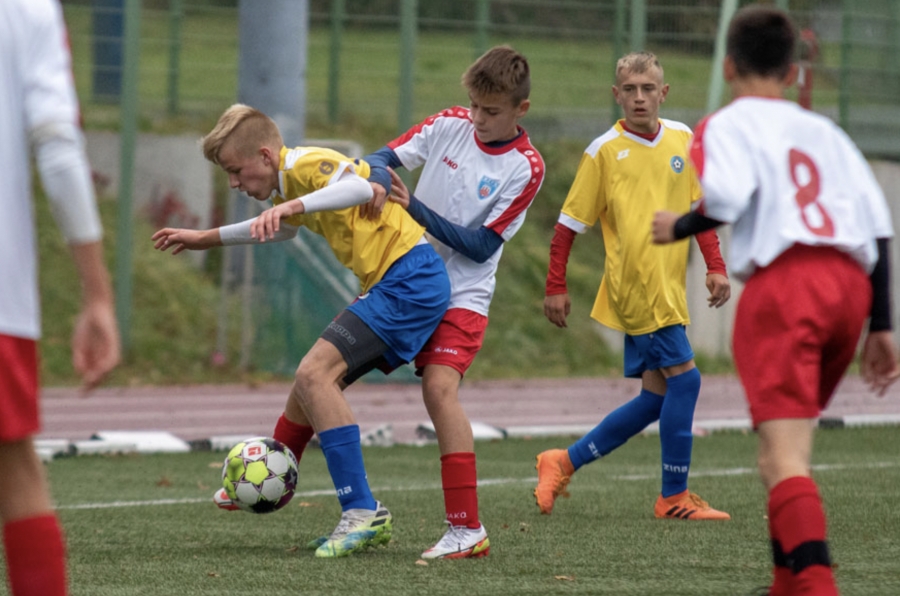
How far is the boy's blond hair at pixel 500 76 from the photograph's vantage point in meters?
5.35

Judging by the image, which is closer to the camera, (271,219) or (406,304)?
(271,219)

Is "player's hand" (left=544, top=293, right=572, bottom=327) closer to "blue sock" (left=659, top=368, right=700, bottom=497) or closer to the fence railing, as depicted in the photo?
"blue sock" (left=659, top=368, right=700, bottom=497)

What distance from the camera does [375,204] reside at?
5277mm

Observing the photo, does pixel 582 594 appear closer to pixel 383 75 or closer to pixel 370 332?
pixel 370 332

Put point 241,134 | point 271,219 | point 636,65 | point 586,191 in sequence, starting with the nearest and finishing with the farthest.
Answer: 1. point 271,219
2. point 241,134
3. point 636,65
4. point 586,191

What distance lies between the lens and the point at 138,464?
28.3ft

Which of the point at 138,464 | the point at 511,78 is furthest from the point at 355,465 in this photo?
the point at 138,464

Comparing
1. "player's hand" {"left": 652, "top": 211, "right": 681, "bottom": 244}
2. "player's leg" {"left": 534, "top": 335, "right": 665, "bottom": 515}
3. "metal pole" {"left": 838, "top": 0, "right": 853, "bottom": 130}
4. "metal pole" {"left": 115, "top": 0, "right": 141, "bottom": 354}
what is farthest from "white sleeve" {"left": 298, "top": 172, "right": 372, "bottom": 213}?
"metal pole" {"left": 838, "top": 0, "right": 853, "bottom": 130}

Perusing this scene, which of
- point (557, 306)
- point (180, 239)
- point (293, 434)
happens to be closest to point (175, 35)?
point (557, 306)

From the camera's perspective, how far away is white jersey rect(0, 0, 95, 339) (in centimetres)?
299

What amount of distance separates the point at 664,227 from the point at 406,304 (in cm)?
164

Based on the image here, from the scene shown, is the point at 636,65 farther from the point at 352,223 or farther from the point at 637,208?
the point at 352,223

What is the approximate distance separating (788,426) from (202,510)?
354 cm

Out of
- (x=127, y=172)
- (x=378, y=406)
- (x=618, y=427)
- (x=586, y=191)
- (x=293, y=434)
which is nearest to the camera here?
(x=293, y=434)
